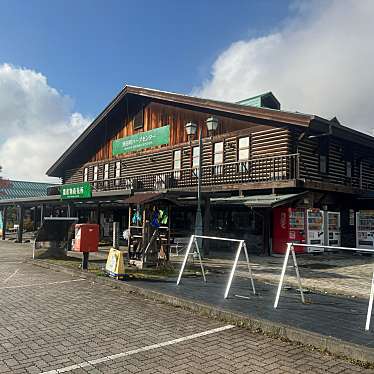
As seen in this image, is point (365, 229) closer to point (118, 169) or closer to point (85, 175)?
point (118, 169)

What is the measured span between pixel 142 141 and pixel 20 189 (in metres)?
28.3

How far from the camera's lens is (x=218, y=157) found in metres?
22.3

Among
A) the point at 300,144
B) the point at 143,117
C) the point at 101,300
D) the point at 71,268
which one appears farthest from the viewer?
the point at 143,117

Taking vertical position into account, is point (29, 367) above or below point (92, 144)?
below

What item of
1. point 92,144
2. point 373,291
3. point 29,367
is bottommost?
point 29,367

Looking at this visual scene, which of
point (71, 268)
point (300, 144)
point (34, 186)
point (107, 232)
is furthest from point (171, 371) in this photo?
point (34, 186)

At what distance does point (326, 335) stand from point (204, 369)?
1.96 metres

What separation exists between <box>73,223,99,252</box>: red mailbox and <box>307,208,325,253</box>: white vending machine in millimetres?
10521

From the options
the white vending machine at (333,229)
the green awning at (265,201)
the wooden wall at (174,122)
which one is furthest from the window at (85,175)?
the white vending machine at (333,229)

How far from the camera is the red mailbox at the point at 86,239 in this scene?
1234 centimetres

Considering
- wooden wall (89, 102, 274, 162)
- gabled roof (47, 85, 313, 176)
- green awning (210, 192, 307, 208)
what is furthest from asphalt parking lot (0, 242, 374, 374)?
wooden wall (89, 102, 274, 162)

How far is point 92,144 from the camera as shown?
111 ft

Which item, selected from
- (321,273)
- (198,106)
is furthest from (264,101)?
(321,273)

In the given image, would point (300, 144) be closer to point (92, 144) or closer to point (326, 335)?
point (326, 335)
